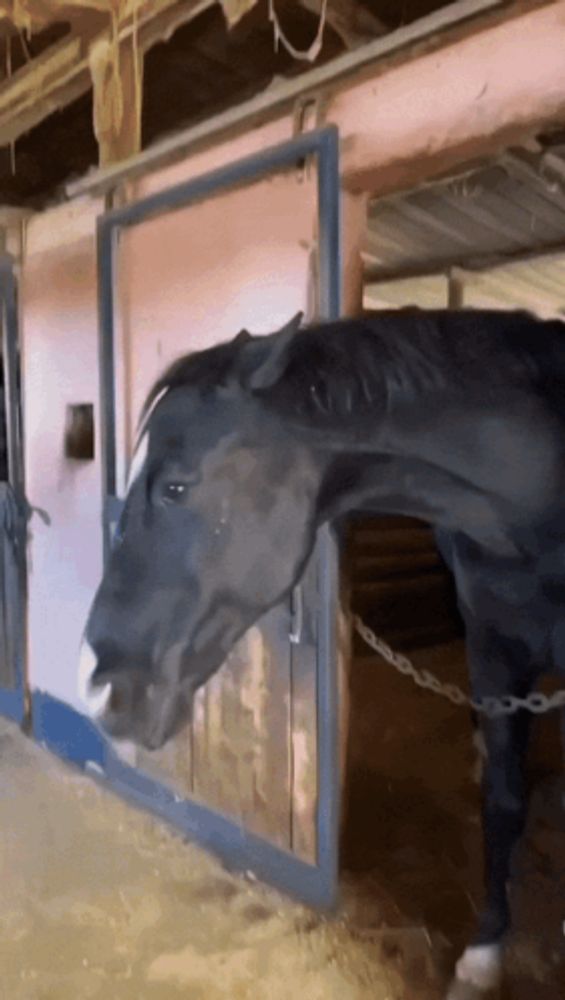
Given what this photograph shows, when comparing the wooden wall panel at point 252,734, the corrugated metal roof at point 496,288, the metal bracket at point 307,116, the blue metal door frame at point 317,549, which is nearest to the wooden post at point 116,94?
the blue metal door frame at point 317,549

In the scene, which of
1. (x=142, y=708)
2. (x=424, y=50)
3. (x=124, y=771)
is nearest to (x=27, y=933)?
(x=124, y=771)

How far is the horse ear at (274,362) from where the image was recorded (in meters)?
1.23

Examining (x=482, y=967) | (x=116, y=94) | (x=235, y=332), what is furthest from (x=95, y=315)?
(x=482, y=967)

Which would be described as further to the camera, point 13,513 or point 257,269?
point 13,513

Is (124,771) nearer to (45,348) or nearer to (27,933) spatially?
(27,933)

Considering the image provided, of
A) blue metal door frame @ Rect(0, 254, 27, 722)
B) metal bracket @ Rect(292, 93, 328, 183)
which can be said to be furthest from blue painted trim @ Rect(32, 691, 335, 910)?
metal bracket @ Rect(292, 93, 328, 183)

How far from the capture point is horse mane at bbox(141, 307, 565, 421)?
4.24 feet

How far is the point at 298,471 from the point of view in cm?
130

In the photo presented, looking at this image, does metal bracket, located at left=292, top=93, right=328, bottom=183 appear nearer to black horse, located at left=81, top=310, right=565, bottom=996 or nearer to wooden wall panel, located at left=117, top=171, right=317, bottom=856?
wooden wall panel, located at left=117, top=171, right=317, bottom=856

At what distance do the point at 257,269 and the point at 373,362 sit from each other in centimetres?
111

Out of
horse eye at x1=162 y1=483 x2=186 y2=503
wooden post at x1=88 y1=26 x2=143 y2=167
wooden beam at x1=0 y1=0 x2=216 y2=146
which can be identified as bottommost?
horse eye at x1=162 y1=483 x2=186 y2=503

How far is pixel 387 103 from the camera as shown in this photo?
1.96m

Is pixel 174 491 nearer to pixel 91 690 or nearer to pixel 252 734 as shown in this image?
pixel 91 690

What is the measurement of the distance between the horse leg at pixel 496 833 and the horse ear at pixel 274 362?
919mm
